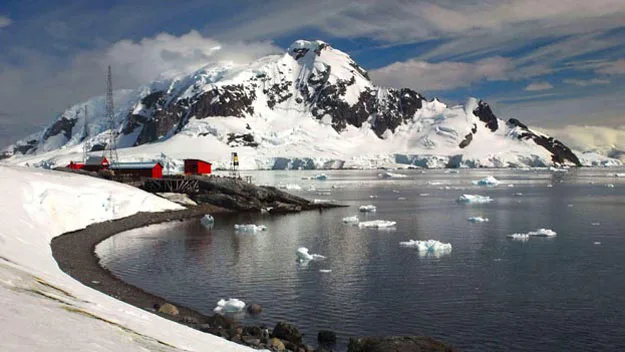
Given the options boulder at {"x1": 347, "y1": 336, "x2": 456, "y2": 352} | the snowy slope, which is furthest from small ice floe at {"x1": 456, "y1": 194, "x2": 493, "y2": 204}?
boulder at {"x1": 347, "y1": 336, "x2": 456, "y2": 352}

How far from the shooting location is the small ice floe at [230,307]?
2322cm

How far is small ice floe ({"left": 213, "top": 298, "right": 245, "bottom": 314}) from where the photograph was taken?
76.2 feet

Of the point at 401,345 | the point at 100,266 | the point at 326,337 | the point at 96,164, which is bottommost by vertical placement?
the point at 326,337

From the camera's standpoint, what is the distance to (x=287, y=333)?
1941 centimetres

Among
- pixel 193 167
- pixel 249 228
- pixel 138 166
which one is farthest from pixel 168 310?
pixel 138 166

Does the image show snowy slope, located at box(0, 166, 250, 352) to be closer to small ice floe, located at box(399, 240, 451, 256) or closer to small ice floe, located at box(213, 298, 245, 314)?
small ice floe, located at box(213, 298, 245, 314)

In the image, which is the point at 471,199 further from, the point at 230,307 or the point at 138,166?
the point at 230,307

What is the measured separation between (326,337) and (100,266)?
17008 millimetres

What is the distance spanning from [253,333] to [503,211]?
165 feet

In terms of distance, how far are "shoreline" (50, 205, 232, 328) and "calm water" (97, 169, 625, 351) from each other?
968mm

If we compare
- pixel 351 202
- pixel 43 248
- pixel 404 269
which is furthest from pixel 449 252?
pixel 351 202

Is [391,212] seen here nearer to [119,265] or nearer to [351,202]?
[351,202]

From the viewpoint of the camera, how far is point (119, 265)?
33.1 meters

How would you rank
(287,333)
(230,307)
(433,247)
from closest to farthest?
(287,333) → (230,307) → (433,247)
